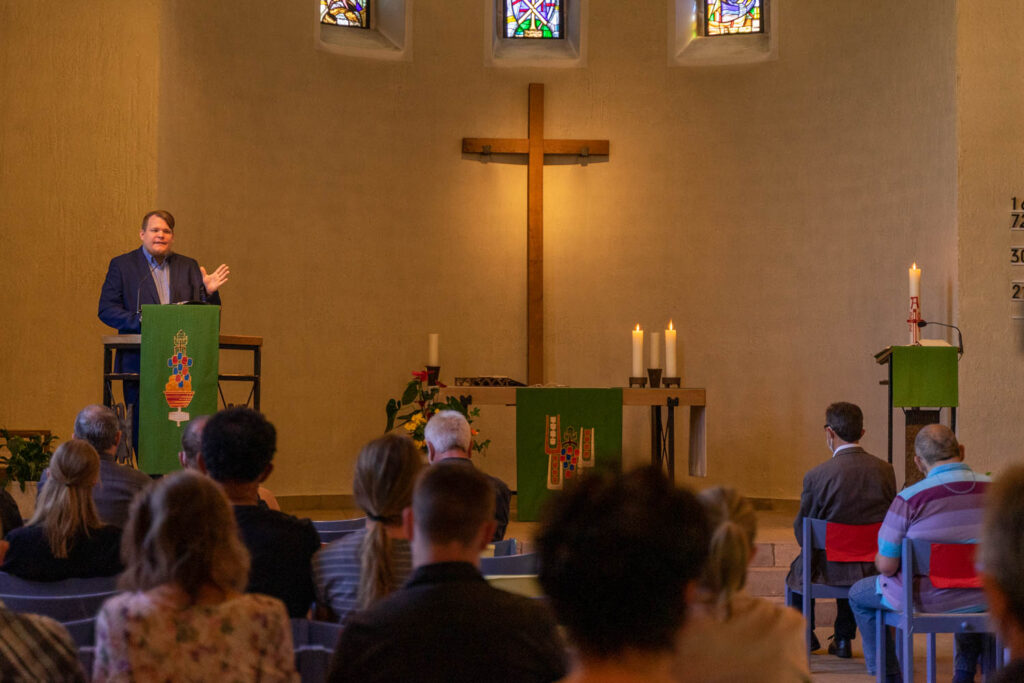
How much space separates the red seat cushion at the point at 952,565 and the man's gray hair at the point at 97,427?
2990 millimetres

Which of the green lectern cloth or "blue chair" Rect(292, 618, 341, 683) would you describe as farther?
the green lectern cloth

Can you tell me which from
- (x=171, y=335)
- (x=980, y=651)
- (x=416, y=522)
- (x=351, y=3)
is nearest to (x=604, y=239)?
(x=351, y=3)

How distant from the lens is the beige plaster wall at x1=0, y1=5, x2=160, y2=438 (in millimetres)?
7633

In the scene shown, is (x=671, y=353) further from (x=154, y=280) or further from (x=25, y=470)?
(x=25, y=470)

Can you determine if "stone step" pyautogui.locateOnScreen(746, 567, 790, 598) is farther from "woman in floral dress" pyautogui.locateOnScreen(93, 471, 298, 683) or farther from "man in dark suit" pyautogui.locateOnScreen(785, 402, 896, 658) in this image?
"woman in floral dress" pyautogui.locateOnScreen(93, 471, 298, 683)

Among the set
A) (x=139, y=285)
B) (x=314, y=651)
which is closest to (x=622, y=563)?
(x=314, y=651)

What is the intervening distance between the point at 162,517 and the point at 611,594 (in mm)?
1162

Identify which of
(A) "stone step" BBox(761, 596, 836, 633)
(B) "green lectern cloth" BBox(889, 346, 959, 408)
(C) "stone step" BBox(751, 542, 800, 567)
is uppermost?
(B) "green lectern cloth" BBox(889, 346, 959, 408)

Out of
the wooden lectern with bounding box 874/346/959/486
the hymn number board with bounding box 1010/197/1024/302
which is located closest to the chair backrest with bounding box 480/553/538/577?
the wooden lectern with bounding box 874/346/959/486

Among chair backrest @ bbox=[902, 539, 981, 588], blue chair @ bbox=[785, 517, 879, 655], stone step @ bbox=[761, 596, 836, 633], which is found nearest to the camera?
chair backrest @ bbox=[902, 539, 981, 588]

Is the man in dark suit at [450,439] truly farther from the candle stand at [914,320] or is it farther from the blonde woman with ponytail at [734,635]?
the candle stand at [914,320]

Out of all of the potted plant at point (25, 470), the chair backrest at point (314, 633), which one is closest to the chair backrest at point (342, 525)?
the chair backrest at point (314, 633)

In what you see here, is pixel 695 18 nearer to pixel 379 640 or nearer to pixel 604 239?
pixel 604 239

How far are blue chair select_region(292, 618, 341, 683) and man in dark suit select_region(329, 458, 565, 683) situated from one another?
43 centimetres
